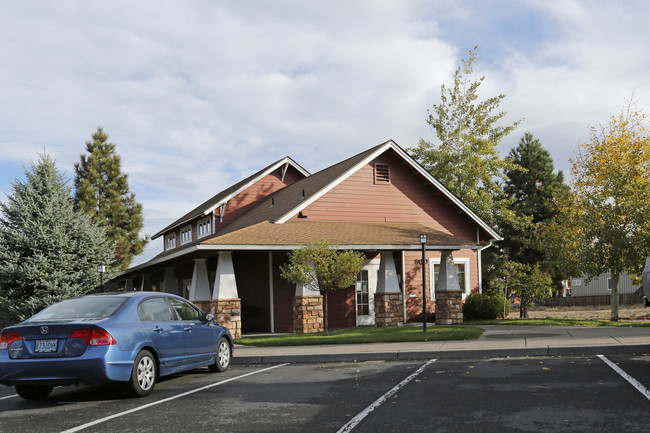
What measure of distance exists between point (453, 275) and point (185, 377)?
13.3 meters

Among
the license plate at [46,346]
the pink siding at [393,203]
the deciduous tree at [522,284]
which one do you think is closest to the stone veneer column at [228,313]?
the pink siding at [393,203]

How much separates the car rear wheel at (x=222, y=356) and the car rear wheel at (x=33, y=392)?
298cm

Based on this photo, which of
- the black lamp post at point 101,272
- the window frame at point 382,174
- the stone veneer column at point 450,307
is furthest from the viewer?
the window frame at point 382,174

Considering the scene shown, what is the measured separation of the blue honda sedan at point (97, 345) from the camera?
8.12m

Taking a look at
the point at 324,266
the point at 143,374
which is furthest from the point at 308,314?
the point at 143,374

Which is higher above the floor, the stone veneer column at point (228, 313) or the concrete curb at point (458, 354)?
the stone veneer column at point (228, 313)

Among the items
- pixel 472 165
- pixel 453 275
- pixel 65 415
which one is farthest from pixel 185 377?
pixel 472 165

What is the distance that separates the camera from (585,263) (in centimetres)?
2228

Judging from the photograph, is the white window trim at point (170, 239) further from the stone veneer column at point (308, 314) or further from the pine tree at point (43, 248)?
the stone veneer column at point (308, 314)

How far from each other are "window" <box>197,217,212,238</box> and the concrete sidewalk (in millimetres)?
16360

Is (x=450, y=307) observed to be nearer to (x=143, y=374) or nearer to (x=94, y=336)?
(x=143, y=374)

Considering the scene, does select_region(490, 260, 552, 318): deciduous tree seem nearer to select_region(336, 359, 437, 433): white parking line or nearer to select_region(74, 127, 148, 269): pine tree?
select_region(336, 359, 437, 433): white parking line

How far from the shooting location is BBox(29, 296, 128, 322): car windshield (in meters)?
8.80

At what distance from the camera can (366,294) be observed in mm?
23953
